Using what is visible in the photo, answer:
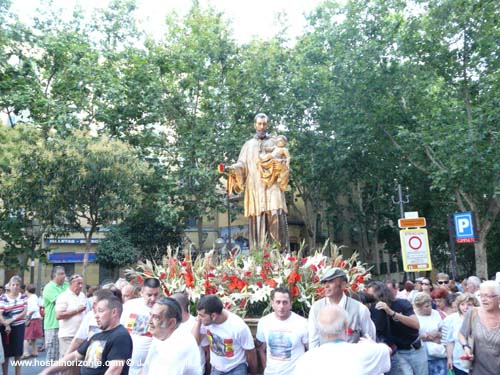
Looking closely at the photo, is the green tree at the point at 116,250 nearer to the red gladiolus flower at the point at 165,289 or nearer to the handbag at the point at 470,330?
the red gladiolus flower at the point at 165,289

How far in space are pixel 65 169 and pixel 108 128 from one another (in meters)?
5.84

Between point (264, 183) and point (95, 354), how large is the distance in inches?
242

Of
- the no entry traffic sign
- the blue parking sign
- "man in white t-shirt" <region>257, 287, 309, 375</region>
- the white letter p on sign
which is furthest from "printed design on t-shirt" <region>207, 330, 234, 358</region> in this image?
the white letter p on sign

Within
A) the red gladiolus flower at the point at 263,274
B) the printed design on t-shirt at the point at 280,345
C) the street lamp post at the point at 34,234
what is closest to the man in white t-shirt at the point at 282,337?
the printed design on t-shirt at the point at 280,345

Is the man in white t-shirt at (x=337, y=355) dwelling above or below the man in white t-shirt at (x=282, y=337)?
above

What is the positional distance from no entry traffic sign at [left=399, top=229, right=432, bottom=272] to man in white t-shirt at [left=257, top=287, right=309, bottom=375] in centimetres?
555

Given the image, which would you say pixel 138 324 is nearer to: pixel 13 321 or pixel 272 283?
pixel 272 283

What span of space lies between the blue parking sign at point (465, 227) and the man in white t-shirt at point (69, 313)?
865cm

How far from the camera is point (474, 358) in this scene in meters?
4.71

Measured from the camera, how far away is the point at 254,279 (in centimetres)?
753

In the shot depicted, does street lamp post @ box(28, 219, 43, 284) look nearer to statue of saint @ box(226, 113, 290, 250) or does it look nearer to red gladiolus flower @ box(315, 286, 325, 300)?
statue of saint @ box(226, 113, 290, 250)

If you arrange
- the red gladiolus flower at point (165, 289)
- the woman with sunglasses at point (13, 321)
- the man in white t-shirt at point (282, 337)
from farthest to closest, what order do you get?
the woman with sunglasses at point (13, 321)
the red gladiolus flower at point (165, 289)
the man in white t-shirt at point (282, 337)

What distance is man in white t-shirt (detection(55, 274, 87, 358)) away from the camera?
25.5ft

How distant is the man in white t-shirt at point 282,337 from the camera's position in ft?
16.6
